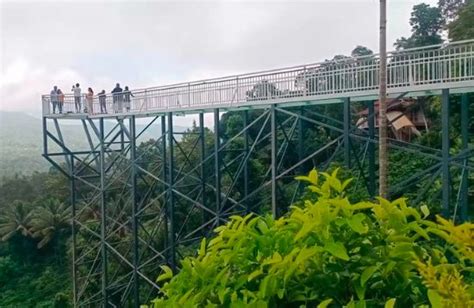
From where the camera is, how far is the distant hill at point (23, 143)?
42.0 metres

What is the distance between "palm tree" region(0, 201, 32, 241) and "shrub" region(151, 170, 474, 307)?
65.4ft

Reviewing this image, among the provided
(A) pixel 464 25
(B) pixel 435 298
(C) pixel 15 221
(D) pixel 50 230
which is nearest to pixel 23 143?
(C) pixel 15 221

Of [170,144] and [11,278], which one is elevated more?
[170,144]

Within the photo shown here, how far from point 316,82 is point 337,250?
6.68 metres

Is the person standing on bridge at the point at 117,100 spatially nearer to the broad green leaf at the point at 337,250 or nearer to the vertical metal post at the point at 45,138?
the vertical metal post at the point at 45,138

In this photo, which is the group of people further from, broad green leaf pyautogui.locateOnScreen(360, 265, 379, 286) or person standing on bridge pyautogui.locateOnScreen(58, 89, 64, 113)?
broad green leaf pyautogui.locateOnScreen(360, 265, 379, 286)

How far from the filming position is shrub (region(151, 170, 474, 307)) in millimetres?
1349

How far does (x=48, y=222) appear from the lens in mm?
19609

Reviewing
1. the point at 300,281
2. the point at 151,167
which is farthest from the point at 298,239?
the point at 151,167

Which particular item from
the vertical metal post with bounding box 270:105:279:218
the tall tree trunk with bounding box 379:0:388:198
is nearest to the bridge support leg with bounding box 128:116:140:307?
Answer: the vertical metal post with bounding box 270:105:279:218

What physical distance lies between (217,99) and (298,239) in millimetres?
8043

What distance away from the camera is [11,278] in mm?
19016

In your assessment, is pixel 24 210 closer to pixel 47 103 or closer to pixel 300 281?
pixel 47 103

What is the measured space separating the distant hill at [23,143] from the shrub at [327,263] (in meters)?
35.3
